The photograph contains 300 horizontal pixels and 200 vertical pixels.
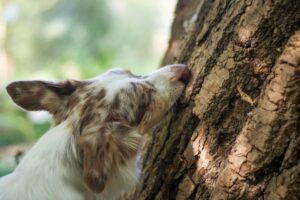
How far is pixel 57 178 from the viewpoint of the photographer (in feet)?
6.79

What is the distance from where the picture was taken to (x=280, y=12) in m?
1.69

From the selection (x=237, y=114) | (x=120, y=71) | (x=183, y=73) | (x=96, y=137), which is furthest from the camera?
(x=120, y=71)

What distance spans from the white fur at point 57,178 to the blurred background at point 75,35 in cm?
540

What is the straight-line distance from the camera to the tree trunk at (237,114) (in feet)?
5.43

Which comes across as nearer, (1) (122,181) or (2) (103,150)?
(2) (103,150)

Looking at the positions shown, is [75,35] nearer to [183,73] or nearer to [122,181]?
[183,73]

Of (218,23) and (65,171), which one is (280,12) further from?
(65,171)

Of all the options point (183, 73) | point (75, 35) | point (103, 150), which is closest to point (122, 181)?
point (103, 150)

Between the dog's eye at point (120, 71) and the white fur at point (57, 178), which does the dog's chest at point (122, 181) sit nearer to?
the white fur at point (57, 178)

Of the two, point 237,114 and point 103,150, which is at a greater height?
point 237,114

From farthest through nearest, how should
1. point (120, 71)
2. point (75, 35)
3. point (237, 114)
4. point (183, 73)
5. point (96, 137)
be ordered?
point (75, 35) → point (120, 71) → point (183, 73) → point (96, 137) → point (237, 114)

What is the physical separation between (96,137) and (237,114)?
53 cm

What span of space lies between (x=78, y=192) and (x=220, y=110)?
648mm

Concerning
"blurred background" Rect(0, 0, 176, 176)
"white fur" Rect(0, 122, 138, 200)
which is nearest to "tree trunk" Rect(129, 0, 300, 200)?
"white fur" Rect(0, 122, 138, 200)
